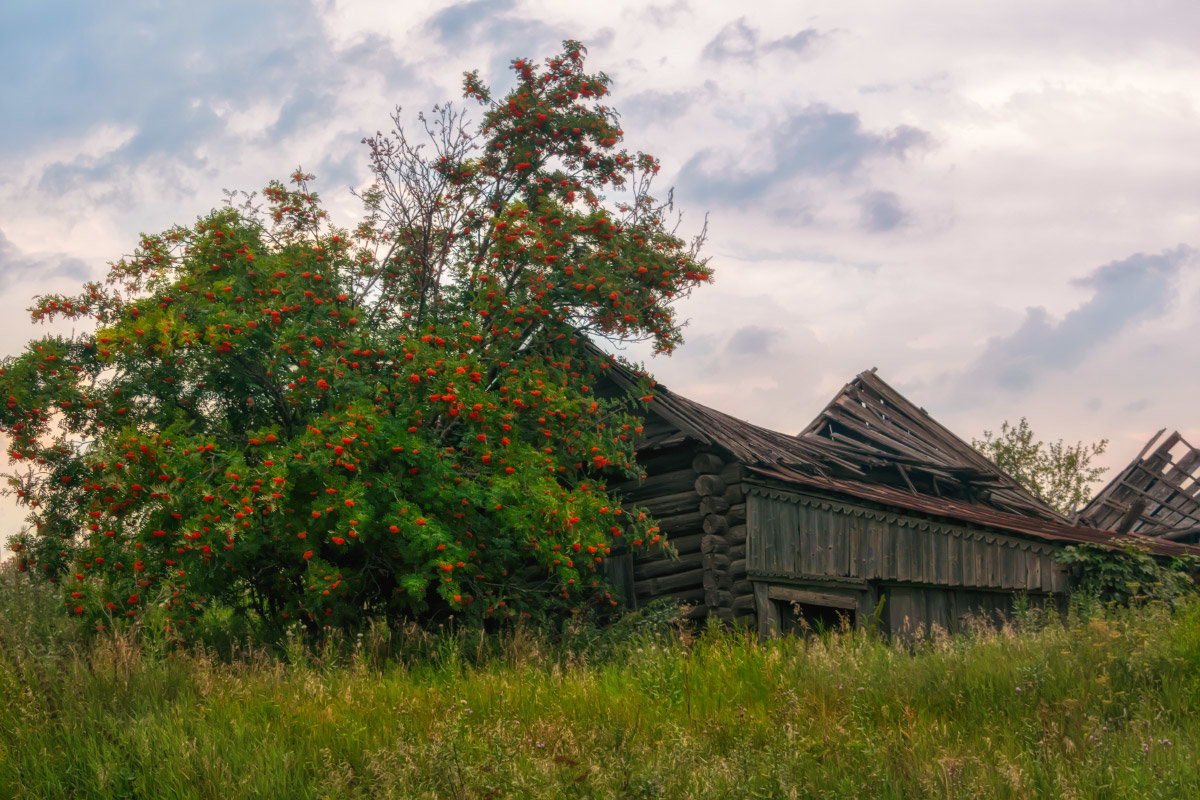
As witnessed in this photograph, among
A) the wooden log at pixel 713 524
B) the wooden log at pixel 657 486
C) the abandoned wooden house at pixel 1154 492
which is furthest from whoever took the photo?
the abandoned wooden house at pixel 1154 492

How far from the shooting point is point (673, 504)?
15133mm

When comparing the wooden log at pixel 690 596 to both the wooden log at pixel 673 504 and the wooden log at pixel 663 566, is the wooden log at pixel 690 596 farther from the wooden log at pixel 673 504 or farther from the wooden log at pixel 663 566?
the wooden log at pixel 673 504

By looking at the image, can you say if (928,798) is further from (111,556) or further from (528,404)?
(111,556)

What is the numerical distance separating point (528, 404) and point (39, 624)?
18.7ft

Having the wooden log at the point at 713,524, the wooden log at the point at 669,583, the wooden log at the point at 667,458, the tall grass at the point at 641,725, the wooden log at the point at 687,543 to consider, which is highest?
the wooden log at the point at 667,458

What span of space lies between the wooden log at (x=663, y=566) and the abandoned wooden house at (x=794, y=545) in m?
0.02

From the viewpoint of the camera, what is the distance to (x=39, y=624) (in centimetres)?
888

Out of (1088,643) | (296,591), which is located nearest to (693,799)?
(1088,643)

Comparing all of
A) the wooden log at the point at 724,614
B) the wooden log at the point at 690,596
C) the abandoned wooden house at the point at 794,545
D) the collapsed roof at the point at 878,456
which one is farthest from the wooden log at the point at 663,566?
the collapsed roof at the point at 878,456

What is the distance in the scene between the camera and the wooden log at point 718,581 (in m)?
14.5

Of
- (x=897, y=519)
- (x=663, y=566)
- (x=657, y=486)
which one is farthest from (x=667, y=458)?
(x=897, y=519)

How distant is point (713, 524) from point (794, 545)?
1228 millimetres

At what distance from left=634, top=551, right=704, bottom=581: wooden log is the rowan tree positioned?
3.23 feet

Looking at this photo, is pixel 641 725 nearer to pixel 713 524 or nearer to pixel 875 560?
pixel 713 524
